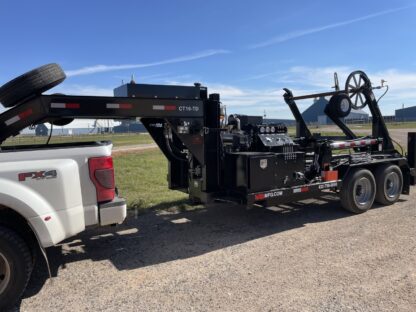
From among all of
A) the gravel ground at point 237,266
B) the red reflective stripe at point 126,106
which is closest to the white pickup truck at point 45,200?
the gravel ground at point 237,266

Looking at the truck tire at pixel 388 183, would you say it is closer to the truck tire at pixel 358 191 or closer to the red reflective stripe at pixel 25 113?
the truck tire at pixel 358 191

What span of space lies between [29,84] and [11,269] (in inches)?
80.1

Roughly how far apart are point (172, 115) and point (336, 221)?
345 centimetres

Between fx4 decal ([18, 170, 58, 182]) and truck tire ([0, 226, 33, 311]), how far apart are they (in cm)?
53

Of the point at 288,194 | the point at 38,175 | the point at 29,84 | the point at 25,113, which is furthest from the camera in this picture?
the point at 288,194

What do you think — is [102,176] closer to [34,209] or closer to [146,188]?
[34,209]

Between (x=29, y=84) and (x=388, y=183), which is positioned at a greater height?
(x=29, y=84)

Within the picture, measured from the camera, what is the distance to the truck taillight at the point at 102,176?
14.6ft

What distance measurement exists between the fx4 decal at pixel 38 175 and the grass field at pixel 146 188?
3.77 meters

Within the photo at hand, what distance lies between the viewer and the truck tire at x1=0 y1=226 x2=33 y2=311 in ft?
12.8

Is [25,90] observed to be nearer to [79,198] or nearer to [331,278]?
[79,198]

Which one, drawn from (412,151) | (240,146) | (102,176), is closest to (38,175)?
(102,176)

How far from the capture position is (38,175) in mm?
4051

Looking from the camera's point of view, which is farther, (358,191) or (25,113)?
(358,191)
